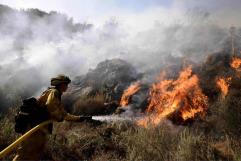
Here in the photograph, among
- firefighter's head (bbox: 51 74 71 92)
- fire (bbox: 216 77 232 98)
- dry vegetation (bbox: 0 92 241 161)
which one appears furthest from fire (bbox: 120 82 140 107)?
firefighter's head (bbox: 51 74 71 92)

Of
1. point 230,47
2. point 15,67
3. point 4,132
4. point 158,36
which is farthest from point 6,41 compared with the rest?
point 4,132

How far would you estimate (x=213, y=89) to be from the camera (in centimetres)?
1483

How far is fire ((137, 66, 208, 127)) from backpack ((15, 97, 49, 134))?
22.8 feet

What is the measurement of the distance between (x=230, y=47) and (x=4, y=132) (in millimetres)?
12046

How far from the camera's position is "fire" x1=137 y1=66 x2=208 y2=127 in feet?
44.2

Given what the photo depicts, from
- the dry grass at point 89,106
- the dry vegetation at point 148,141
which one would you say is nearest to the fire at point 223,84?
the dry vegetation at point 148,141

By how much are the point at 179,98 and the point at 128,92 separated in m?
3.01

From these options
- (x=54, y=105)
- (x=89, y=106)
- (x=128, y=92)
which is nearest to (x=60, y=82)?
(x=54, y=105)

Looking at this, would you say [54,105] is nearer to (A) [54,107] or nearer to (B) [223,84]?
(A) [54,107]

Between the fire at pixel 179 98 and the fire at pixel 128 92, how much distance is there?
2.47 ft

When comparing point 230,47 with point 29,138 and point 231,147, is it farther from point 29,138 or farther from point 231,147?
point 29,138

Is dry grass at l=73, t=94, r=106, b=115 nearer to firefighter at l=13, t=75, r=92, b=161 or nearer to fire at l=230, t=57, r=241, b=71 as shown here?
fire at l=230, t=57, r=241, b=71

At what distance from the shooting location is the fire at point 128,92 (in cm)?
1593

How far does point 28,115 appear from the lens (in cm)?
591
